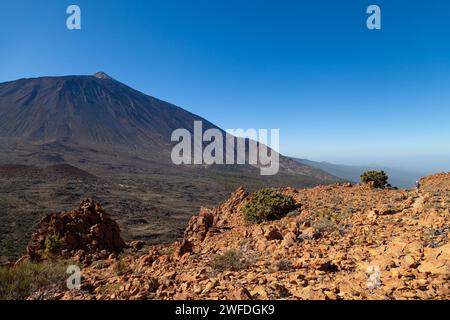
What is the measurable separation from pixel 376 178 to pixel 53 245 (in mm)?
13653

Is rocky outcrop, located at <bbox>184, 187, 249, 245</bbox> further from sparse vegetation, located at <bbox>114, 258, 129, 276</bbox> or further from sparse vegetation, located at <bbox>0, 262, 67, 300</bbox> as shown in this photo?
sparse vegetation, located at <bbox>0, 262, 67, 300</bbox>

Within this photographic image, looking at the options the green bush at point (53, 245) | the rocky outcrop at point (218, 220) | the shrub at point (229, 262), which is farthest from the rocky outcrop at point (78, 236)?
the shrub at point (229, 262)

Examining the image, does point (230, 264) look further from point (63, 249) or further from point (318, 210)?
point (63, 249)

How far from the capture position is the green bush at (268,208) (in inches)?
472

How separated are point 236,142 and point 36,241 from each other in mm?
168581

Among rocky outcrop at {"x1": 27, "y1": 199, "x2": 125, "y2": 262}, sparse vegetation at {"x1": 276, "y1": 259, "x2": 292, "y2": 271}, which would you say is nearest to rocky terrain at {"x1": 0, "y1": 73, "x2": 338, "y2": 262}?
rocky outcrop at {"x1": 27, "y1": 199, "x2": 125, "y2": 262}

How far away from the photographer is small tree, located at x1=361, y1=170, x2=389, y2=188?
1588 cm

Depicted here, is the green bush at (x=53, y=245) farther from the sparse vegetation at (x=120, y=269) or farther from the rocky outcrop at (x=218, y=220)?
the rocky outcrop at (x=218, y=220)

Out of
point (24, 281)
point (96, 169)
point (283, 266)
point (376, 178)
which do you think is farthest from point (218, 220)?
point (96, 169)

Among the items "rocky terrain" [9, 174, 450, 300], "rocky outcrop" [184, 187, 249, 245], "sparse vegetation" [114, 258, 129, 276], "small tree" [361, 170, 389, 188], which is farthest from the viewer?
"small tree" [361, 170, 389, 188]

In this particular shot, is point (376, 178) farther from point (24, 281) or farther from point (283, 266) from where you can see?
point (24, 281)

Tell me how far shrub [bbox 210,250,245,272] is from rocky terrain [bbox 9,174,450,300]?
2cm

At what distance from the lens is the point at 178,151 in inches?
6014

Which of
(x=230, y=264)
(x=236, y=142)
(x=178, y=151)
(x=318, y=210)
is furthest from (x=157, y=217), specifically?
(x=236, y=142)
